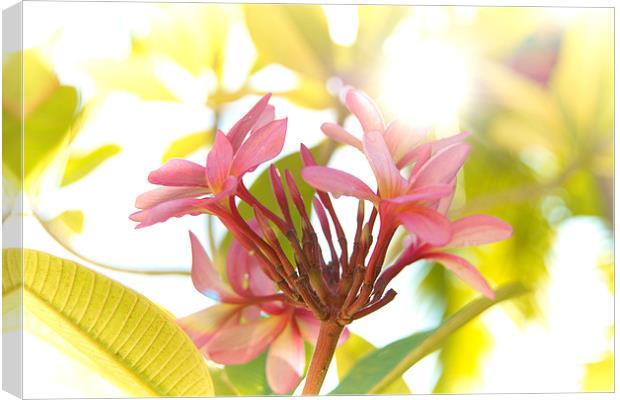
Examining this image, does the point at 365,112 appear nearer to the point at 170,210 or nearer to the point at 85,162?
the point at 170,210

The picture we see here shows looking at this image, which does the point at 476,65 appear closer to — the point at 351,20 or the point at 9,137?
the point at 351,20

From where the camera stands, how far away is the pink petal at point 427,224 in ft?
2.19

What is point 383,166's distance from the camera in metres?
0.69

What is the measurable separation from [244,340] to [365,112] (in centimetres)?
24

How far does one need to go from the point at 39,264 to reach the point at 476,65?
0.55 meters

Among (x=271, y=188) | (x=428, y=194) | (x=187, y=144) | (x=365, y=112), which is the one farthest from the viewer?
(x=187, y=144)

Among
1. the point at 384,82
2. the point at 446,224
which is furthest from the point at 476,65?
the point at 446,224

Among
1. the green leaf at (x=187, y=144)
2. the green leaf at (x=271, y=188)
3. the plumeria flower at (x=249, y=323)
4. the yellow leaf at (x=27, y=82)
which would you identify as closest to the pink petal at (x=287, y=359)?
the plumeria flower at (x=249, y=323)

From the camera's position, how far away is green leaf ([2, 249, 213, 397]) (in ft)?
2.51

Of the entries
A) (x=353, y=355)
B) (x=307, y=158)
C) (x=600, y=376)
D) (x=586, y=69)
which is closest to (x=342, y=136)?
(x=307, y=158)

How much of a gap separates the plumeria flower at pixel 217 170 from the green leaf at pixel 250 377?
0.22m

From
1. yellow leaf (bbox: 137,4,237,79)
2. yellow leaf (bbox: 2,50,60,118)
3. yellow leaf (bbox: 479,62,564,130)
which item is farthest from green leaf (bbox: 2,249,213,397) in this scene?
yellow leaf (bbox: 479,62,564,130)

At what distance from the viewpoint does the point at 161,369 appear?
77cm

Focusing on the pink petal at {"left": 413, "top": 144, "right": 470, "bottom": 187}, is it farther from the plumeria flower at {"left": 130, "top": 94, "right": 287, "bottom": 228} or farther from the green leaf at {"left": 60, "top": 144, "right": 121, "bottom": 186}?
the green leaf at {"left": 60, "top": 144, "right": 121, "bottom": 186}
